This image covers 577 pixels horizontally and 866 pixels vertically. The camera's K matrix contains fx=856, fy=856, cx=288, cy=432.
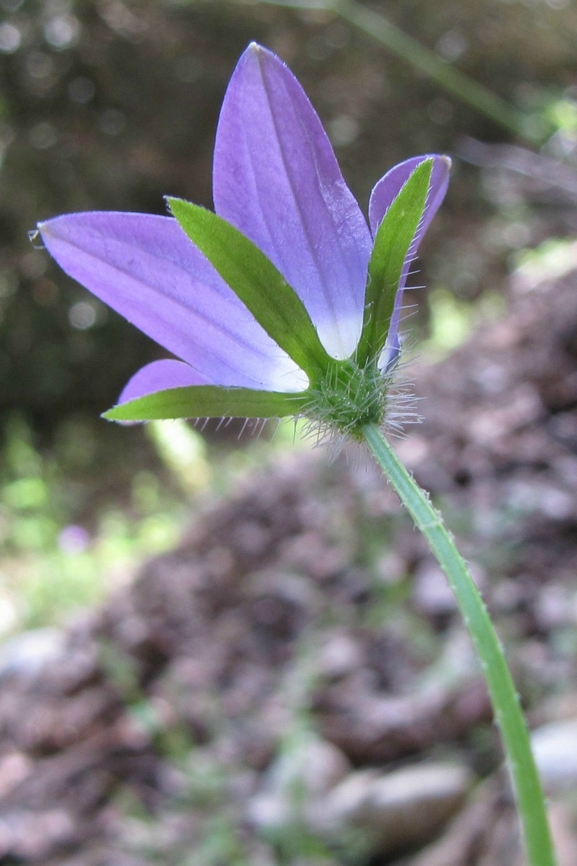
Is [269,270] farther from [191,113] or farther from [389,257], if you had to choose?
[191,113]

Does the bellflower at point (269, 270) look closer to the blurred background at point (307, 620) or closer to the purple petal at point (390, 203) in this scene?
the purple petal at point (390, 203)

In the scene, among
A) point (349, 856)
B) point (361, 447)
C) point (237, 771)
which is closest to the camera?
point (361, 447)

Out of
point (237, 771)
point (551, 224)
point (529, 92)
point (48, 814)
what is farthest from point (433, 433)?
point (529, 92)

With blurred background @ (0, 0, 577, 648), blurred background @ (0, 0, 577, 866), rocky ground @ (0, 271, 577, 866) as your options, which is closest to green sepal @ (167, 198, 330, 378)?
blurred background @ (0, 0, 577, 866)

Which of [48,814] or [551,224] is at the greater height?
[551,224]

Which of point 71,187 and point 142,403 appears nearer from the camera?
point 142,403

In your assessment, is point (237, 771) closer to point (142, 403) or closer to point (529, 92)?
point (142, 403)
